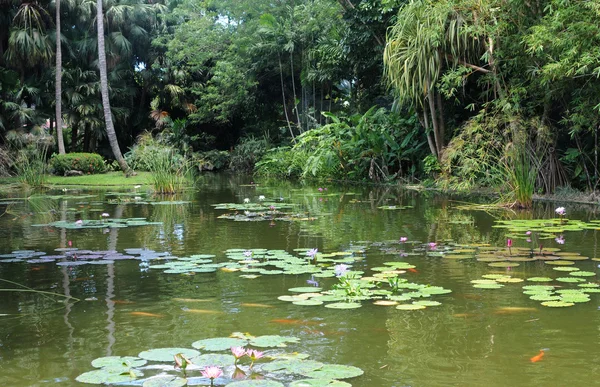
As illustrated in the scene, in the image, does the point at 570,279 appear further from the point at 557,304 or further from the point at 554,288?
the point at 557,304

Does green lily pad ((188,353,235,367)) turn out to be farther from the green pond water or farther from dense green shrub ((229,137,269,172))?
dense green shrub ((229,137,269,172))

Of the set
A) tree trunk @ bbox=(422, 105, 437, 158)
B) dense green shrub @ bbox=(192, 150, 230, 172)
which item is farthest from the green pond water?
dense green shrub @ bbox=(192, 150, 230, 172)

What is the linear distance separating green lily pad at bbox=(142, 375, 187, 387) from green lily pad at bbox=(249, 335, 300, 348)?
1.57 ft

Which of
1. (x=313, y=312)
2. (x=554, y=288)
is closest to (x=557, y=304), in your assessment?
(x=554, y=288)

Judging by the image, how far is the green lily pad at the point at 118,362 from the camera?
2.52 metres

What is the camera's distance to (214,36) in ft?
83.6

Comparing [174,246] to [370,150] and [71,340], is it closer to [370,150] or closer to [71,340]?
[71,340]

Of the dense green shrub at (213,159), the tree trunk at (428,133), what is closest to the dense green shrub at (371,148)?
the tree trunk at (428,133)

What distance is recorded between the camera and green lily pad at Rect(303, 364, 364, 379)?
2.38 metres

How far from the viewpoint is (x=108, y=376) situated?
240 centimetres

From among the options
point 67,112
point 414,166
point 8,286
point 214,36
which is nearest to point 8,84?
point 67,112

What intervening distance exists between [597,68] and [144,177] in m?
12.1

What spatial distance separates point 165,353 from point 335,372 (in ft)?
2.37

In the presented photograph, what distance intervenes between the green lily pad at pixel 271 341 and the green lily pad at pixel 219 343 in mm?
48
